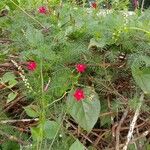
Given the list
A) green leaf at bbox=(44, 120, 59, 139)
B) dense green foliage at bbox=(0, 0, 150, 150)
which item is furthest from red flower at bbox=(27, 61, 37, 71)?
green leaf at bbox=(44, 120, 59, 139)

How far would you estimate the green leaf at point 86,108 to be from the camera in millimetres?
1061

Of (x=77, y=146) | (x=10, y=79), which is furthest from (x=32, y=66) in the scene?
(x=77, y=146)

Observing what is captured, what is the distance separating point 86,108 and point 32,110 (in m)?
0.12

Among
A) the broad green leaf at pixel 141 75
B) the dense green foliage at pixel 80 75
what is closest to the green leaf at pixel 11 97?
the dense green foliage at pixel 80 75

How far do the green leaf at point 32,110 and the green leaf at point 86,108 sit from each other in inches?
2.8

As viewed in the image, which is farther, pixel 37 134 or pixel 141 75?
pixel 141 75

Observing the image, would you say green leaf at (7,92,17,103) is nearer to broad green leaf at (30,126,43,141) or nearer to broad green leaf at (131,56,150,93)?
broad green leaf at (30,126,43,141)

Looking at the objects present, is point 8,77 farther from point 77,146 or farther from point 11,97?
point 77,146

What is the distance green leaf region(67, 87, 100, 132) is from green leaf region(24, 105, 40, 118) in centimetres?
7

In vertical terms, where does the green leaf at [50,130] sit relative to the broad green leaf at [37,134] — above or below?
below

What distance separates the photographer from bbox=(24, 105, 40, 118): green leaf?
3.47 feet

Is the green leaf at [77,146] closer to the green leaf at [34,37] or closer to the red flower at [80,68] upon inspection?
the red flower at [80,68]

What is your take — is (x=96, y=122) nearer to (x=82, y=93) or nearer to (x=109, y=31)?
(x=82, y=93)

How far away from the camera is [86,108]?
3.57 feet
